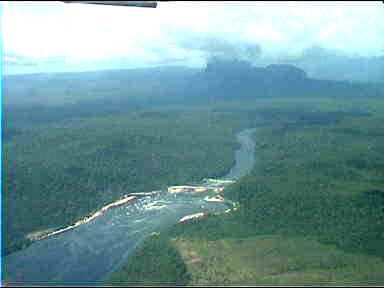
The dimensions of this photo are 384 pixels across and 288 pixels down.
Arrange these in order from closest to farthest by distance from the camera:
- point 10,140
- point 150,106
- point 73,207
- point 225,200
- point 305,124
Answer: point 73,207
point 225,200
point 10,140
point 305,124
point 150,106

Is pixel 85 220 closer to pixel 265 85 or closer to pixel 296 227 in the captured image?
pixel 296 227

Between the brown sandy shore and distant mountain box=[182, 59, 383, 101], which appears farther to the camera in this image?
distant mountain box=[182, 59, 383, 101]

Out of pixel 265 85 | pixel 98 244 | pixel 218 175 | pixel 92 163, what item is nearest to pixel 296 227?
pixel 98 244

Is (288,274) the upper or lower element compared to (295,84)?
lower

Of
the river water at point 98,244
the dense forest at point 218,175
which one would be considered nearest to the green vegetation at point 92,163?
the dense forest at point 218,175

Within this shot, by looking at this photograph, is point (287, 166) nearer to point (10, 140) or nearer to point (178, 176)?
point (178, 176)

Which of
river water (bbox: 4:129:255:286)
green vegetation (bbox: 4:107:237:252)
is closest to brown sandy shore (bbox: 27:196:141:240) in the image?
river water (bbox: 4:129:255:286)

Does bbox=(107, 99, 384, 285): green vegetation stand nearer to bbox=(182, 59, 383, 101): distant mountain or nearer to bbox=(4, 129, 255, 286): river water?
bbox=(4, 129, 255, 286): river water

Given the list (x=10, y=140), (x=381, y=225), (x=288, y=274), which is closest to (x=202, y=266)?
(x=288, y=274)
